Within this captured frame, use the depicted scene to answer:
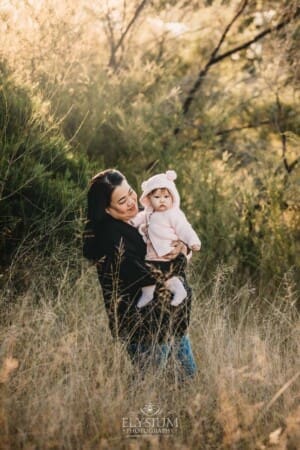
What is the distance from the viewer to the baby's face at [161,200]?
14.0ft

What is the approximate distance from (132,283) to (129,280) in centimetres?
3

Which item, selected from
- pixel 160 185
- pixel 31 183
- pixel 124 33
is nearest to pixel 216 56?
pixel 124 33

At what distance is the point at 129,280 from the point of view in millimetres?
4223

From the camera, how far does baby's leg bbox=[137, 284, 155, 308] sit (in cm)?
423

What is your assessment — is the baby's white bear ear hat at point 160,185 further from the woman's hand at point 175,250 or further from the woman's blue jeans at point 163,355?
the woman's blue jeans at point 163,355

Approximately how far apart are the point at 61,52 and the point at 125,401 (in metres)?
4.37

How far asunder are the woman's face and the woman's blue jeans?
0.81m

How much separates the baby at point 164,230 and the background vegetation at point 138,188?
58 centimetres

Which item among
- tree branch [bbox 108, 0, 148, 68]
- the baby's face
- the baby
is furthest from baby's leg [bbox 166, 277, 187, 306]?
tree branch [bbox 108, 0, 148, 68]

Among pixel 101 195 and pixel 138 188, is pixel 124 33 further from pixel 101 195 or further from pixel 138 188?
pixel 101 195

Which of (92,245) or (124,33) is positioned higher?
(124,33)

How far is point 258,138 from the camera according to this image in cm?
1182

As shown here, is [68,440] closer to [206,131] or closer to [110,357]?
[110,357]

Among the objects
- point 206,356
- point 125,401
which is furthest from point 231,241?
point 125,401
